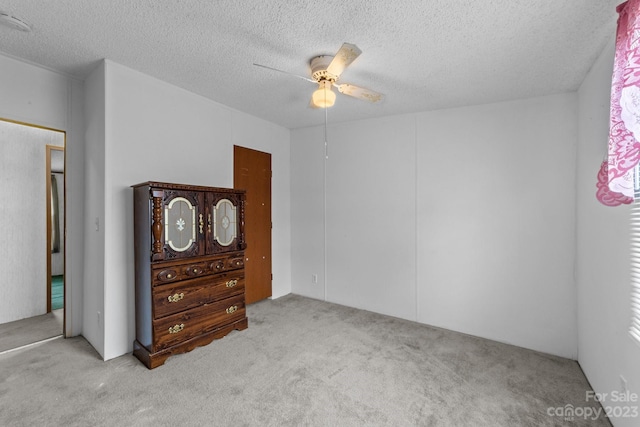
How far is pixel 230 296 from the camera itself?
9.39ft

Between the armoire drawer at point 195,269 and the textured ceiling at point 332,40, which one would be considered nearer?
the textured ceiling at point 332,40

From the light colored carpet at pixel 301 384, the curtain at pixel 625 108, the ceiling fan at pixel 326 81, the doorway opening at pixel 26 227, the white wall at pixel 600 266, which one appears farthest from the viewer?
the doorway opening at pixel 26 227

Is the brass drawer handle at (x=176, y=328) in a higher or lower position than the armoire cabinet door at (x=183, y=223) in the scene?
lower

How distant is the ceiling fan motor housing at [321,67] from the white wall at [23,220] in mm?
3508

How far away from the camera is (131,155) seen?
2.51 m

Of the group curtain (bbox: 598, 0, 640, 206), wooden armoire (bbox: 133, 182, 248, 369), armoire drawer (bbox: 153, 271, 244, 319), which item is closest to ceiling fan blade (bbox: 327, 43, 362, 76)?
curtain (bbox: 598, 0, 640, 206)

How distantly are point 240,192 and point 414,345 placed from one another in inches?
89.4

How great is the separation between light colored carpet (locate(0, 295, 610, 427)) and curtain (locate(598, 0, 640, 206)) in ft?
4.91

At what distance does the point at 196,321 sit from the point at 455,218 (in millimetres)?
2775

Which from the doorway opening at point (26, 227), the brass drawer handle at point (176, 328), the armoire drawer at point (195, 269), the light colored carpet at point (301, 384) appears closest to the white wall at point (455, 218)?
the light colored carpet at point (301, 384)

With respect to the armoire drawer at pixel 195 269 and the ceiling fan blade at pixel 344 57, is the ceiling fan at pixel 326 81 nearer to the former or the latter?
the ceiling fan blade at pixel 344 57

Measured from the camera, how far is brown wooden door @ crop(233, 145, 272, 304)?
3.65 m

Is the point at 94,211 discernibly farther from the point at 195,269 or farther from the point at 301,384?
the point at 301,384

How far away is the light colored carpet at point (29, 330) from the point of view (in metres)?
2.69
